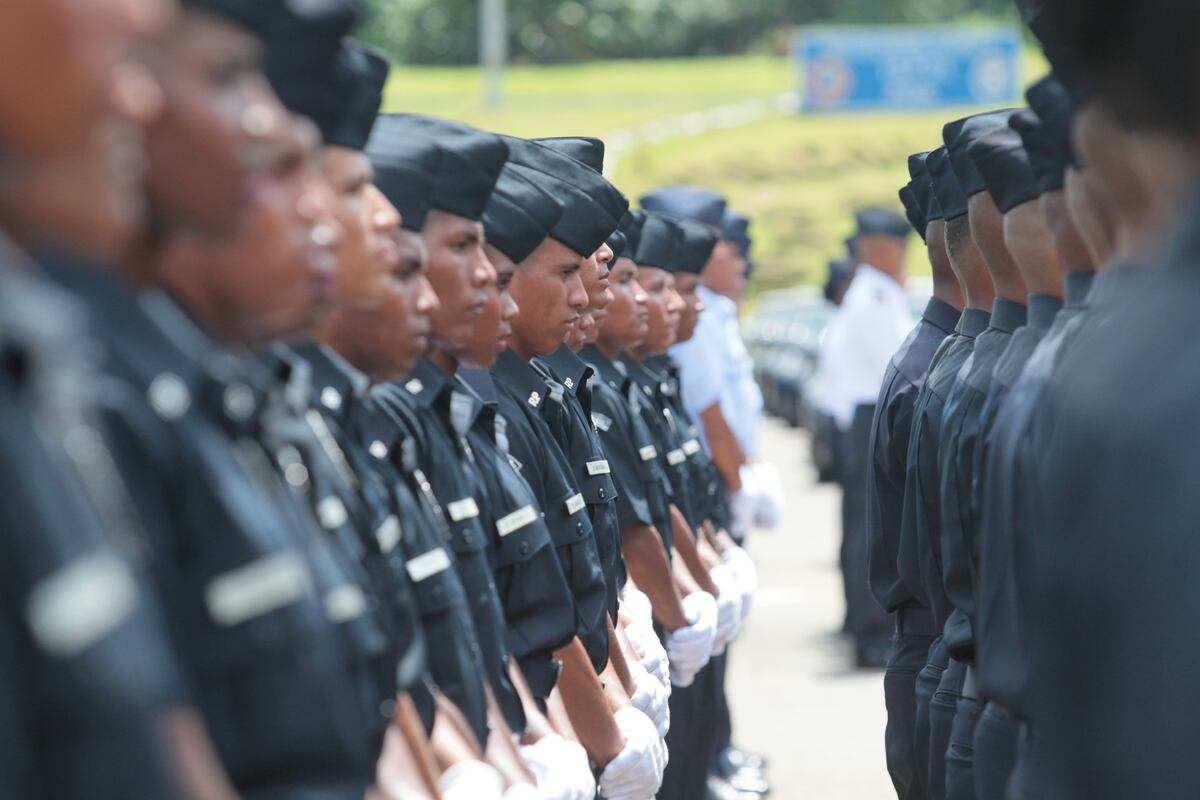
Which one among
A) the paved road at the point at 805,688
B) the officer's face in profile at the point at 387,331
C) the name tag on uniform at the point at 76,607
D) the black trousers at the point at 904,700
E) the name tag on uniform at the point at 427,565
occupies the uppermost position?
the name tag on uniform at the point at 76,607

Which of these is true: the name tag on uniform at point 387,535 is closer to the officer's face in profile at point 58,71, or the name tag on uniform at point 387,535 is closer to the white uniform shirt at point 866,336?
the officer's face in profile at point 58,71

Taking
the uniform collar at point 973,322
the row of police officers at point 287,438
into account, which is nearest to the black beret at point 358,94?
the row of police officers at point 287,438

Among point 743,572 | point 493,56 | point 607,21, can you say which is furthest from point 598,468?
point 607,21

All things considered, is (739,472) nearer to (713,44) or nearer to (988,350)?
(988,350)

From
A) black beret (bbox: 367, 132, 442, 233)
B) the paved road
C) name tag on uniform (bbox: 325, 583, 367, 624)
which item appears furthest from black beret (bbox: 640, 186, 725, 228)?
Answer: name tag on uniform (bbox: 325, 583, 367, 624)

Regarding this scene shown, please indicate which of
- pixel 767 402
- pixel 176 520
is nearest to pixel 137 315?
pixel 176 520

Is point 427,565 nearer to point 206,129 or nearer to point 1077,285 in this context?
point 1077,285

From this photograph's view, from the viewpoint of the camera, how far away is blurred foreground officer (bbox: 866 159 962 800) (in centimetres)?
666

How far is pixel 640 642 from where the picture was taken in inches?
250

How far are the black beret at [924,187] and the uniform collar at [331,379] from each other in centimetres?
336

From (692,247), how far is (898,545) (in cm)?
324

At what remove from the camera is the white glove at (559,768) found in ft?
14.0

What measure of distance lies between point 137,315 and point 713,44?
6763 cm

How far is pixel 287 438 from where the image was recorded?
2.88 m
